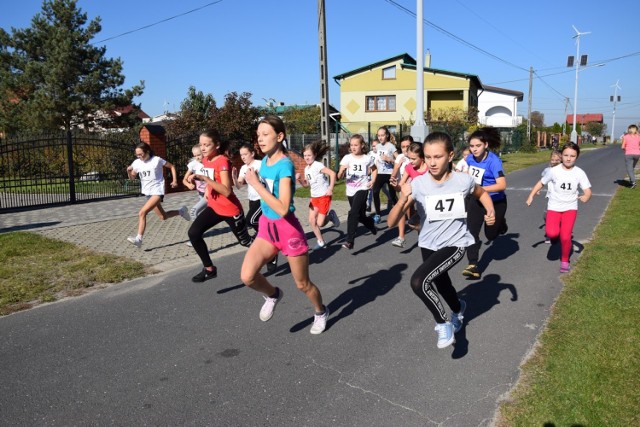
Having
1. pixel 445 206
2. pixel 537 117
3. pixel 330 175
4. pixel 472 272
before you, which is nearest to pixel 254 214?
pixel 330 175

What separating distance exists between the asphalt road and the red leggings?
0.36 m

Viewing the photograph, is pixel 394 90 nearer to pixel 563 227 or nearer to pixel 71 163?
pixel 71 163

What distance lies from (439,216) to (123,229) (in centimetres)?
785

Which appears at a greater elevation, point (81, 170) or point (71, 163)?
point (71, 163)

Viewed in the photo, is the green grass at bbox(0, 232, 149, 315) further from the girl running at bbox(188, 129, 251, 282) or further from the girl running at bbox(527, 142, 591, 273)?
the girl running at bbox(527, 142, 591, 273)

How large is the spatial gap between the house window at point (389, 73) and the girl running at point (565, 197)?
39.7 metres

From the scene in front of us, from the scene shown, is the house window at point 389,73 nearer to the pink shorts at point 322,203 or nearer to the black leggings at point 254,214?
the pink shorts at point 322,203

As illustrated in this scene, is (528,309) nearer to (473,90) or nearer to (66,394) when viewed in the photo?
(66,394)

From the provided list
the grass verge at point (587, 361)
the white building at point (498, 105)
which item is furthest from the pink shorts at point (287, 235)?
the white building at point (498, 105)

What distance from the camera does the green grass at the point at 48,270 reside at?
5.84 metres

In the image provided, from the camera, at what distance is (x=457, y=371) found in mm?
3816

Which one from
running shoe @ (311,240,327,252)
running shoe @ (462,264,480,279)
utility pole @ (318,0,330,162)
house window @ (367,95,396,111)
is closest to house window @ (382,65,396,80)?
house window @ (367,95,396,111)

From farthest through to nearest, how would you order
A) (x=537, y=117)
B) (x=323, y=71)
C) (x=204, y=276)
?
1. (x=537, y=117)
2. (x=323, y=71)
3. (x=204, y=276)

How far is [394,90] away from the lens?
44.6 meters
